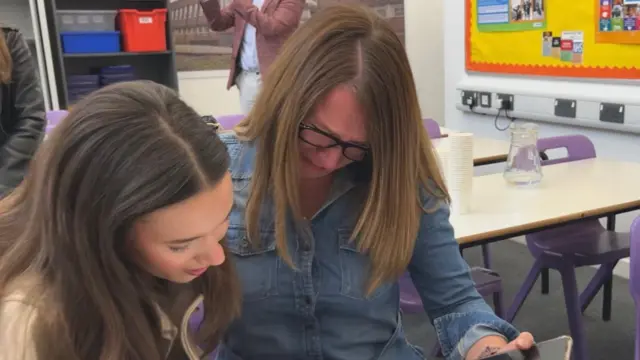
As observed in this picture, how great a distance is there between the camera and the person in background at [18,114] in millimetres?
1970

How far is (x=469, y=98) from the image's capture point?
3.81m

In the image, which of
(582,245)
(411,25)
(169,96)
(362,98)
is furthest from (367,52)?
(411,25)

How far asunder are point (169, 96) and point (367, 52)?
0.31 m

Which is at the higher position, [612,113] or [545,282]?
[612,113]

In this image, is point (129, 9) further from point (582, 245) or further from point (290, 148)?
point (290, 148)

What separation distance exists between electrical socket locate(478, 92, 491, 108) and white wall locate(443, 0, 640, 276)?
0.27 feet

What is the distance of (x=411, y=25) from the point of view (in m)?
4.67

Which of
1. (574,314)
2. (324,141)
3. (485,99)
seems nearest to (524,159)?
(574,314)

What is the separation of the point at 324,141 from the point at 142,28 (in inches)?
130

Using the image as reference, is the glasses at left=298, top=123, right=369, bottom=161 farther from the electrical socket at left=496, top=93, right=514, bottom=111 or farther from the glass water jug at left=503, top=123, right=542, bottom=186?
the electrical socket at left=496, top=93, right=514, bottom=111

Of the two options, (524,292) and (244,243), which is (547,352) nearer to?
(244,243)

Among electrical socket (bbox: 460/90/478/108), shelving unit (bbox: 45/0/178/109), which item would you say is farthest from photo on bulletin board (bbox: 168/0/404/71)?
electrical socket (bbox: 460/90/478/108)

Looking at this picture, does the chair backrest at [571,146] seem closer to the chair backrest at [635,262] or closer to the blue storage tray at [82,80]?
the chair backrest at [635,262]

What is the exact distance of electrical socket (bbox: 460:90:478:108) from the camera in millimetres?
3766
